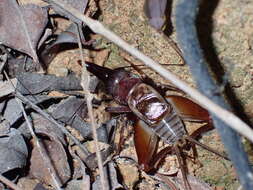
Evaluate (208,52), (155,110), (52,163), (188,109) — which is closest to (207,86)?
(208,52)

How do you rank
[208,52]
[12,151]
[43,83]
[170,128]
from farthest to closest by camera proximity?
[170,128] → [43,83] → [12,151] → [208,52]

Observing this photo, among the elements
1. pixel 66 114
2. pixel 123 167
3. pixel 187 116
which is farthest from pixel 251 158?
pixel 66 114

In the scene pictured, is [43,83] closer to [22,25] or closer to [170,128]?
[22,25]

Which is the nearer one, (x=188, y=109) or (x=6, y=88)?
(x=6, y=88)

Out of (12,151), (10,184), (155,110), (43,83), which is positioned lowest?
(10,184)

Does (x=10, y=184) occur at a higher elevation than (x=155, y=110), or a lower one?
lower

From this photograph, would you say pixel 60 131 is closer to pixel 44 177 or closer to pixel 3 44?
pixel 44 177
